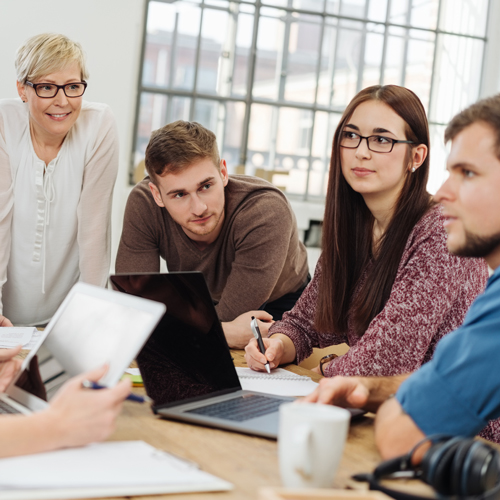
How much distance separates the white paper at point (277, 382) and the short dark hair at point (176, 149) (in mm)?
758

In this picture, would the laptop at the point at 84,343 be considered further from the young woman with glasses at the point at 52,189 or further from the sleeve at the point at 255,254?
the young woman with glasses at the point at 52,189

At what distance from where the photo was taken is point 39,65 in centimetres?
222

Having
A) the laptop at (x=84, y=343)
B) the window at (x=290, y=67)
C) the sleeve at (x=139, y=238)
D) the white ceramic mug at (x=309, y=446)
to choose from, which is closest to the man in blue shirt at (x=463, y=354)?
the white ceramic mug at (x=309, y=446)

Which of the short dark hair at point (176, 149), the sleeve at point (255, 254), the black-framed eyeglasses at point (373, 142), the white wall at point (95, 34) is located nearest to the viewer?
the black-framed eyeglasses at point (373, 142)

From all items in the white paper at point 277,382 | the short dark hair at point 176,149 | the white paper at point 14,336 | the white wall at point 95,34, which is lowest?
the white paper at point 14,336

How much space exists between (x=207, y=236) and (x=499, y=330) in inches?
55.6

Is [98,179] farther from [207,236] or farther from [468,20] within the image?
[468,20]

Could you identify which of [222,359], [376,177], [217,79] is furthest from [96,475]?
[217,79]

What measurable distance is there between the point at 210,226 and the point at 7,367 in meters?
1.07

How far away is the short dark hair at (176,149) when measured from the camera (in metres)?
2.03

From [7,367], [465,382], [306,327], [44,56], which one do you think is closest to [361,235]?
[306,327]

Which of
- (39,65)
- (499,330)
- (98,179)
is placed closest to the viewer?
(499,330)

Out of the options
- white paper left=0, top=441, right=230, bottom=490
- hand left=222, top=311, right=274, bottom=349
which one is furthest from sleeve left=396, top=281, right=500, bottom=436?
hand left=222, top=311, right=274, bottom=349

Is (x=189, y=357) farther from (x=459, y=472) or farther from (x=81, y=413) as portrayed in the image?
(x=459, y=472)
